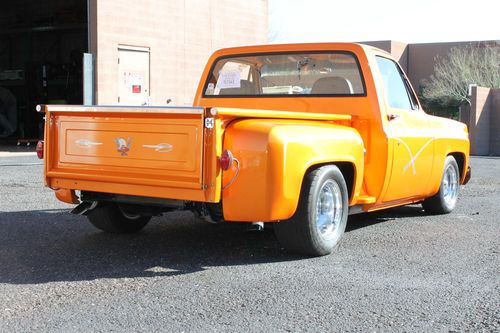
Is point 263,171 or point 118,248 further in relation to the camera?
point 118,248

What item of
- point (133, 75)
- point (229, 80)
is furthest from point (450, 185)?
point (133, 75)

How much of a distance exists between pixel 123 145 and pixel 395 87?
10.4ft

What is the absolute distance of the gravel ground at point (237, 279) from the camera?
3695mm

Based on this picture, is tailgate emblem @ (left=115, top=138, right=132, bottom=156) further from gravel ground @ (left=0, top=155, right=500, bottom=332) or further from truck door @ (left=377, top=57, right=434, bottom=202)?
truck door @ (left=377, top=57, right=434, bottom=202)

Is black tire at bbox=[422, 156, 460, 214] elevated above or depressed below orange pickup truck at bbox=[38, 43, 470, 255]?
below

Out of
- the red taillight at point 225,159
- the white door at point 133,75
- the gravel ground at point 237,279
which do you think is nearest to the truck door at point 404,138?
the gravel ground at point 237,279

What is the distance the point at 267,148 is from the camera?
178 inches

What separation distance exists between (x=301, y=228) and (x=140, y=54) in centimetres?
1486

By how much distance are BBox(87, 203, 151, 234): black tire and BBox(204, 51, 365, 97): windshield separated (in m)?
1.66

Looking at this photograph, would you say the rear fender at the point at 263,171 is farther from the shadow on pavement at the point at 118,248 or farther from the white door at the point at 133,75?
the white door at the point at 133,75

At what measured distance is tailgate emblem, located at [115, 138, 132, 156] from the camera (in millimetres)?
4887

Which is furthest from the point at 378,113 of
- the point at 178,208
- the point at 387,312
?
the point at 387,312

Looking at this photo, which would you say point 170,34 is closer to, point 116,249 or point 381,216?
point 381,216

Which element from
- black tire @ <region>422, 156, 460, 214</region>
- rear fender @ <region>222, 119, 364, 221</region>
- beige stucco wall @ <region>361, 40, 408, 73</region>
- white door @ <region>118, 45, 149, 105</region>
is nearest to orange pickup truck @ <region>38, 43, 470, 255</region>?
rear fender @ <region>222, 119, 364, 221</region>
